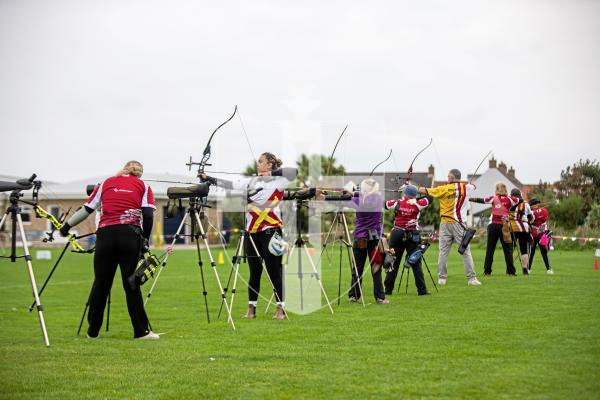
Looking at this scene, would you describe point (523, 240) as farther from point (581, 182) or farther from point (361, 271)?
point (581, 182)

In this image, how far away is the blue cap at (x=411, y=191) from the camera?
14.5 meters

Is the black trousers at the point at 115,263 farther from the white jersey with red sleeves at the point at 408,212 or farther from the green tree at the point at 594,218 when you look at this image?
the green tree at the point at 594,218

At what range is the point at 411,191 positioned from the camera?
1455 cm

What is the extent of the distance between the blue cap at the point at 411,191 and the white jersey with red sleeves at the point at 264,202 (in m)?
3.69

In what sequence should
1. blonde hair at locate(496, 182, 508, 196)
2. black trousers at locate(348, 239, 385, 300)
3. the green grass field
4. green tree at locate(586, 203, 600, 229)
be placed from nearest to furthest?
1. the green grass field
2. black trousers at locate(348, 239, 385, 300)
3. blonde hair at locate(496, 182, 508, 196)
4. green tree at locate(586, 203, 600, 229)

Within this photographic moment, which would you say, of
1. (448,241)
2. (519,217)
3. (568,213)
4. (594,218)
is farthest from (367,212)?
(568,213)

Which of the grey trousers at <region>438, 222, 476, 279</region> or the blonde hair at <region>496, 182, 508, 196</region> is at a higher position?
the blonde hair at <region>496, 182, 508, 196</region>

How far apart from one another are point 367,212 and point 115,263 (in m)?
4.97

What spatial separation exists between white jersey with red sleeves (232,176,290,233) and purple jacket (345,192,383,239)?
2.10m

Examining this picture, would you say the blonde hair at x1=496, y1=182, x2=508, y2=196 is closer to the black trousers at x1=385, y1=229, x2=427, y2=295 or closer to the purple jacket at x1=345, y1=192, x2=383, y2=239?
the black trousers at x1=385, y1=229, x2=427, y2=295

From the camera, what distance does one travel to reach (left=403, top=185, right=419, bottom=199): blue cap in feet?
47.5

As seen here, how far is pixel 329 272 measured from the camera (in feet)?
74.3

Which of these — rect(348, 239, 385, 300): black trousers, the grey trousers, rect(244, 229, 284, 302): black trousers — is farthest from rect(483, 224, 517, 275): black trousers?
rect(244, 229, 284, 302): black trousers

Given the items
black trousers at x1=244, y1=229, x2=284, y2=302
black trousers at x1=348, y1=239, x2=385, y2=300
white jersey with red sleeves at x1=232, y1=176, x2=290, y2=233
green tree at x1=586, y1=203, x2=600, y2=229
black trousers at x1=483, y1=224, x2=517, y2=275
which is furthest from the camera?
green tree at x1=586, y1=203, x2=600, y2=229
